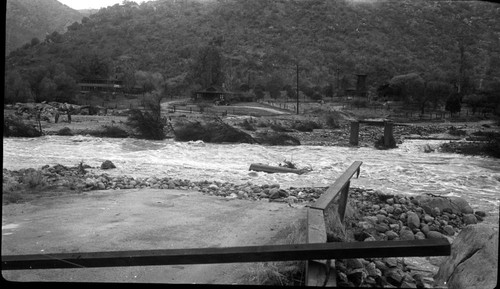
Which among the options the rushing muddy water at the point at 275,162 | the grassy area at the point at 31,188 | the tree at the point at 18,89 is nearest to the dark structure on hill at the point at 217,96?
the tree at the point at 18,89

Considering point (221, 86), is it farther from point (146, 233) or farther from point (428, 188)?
point (146, 233)

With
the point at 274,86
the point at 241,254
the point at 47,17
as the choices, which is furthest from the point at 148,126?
the point at 47,17

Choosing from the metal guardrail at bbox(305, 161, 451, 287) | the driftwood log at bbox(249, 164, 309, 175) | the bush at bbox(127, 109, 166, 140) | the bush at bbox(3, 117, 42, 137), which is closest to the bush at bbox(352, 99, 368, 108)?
the bush at bbox(127, 109, 166, 140)

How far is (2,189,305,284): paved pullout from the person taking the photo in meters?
2.57

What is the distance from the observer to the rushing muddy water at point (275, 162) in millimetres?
8555

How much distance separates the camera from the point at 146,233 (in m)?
3.86

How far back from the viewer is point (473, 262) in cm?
259

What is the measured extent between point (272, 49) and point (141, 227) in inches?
1926

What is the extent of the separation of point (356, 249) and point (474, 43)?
3681 cm

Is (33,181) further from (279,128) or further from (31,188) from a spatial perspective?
(279,128)

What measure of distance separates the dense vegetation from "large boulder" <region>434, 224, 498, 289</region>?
22.9m

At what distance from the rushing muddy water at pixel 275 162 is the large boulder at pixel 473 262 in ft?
12.9

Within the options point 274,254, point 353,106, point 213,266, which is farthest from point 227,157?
point 353,106

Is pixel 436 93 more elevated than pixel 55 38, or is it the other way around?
pixel 55 38
